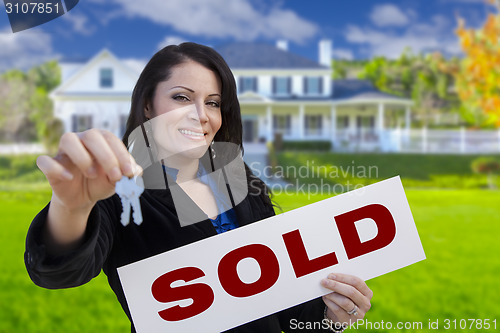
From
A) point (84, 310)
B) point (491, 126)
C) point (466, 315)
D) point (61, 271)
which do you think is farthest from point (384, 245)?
point (491, 126)

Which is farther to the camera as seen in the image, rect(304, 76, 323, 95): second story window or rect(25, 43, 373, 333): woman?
rect(304, 76, 323, 95): second story window

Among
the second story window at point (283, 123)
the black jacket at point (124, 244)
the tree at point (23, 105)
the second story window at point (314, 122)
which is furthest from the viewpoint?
the tree at point (23, 105)

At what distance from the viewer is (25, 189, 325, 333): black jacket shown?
0.75m

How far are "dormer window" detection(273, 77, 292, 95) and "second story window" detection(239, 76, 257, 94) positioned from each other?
866 mm

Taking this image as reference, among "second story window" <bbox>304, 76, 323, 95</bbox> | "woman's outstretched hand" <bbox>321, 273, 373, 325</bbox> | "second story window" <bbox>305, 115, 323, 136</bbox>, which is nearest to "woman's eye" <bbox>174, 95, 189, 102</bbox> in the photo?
"woman's outstretched hand" <bbox>321, 273, 373, 325</bbox>

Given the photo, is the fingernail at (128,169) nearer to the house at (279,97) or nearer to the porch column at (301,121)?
the house at (279,97)

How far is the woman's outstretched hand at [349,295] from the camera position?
101cm

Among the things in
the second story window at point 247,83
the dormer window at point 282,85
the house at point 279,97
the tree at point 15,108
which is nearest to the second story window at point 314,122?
the house at point 279,97

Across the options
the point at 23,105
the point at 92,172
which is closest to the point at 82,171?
the point at 92,172

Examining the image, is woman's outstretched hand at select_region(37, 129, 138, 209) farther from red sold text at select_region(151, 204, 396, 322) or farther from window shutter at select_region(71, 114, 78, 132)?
window shutter at select_region(71, 114, 78, 132)

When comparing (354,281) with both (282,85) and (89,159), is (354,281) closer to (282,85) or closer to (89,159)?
Result: (89,159)

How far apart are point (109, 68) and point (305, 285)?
56.5 feet

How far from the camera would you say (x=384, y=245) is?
105 centimetres

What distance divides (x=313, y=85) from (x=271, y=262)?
61.6 feet
